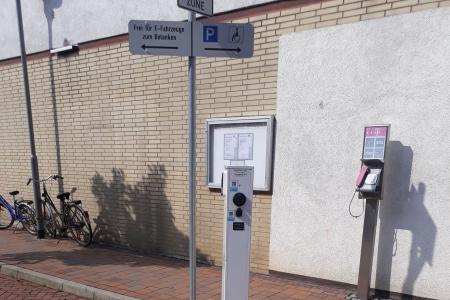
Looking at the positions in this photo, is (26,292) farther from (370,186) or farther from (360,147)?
(360,147)

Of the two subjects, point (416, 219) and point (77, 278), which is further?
point (77, 278)

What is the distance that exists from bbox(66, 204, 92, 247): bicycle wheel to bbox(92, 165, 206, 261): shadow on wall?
0.21 metres

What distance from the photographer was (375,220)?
396 centimetres

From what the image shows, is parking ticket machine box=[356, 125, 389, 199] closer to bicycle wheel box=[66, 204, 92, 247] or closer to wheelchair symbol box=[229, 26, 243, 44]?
wheelchair symbol box=[229, 26, 243, 44]

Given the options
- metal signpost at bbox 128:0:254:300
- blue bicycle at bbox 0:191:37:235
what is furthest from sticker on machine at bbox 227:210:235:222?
blue bicycle at bbox 0:191:37:235

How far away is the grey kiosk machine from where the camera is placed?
3795 mm

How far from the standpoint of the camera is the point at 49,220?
23.7 ft

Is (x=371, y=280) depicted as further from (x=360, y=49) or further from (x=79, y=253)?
(x=79, y=253)

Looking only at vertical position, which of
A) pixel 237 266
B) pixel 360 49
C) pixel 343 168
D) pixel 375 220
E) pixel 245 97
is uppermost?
pixel 360 49

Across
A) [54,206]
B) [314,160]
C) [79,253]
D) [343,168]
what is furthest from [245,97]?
[54,206]

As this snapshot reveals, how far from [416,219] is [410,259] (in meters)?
0.44

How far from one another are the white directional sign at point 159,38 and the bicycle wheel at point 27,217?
5669 millimetres

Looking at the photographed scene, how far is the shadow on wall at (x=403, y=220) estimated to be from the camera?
394cm

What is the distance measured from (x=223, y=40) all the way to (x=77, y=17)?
4621mm
